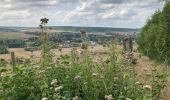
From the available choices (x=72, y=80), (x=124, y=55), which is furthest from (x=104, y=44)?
(x=72, y=80)

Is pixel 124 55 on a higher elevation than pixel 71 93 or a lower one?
higher

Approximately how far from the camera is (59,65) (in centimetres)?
1016

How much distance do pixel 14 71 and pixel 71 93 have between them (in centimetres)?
155

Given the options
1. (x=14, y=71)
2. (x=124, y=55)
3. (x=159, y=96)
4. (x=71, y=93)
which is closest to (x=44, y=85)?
(x=71, y=93)

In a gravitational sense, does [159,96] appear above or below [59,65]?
below

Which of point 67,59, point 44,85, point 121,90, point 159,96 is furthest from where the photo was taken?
point 67,59

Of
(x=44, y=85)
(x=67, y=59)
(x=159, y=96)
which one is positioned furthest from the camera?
(x=67, y=59)

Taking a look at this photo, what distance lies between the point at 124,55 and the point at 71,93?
1624 millimetres

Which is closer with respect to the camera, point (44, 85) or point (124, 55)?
point (44, 85)

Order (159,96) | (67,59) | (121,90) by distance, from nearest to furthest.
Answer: (121,90)
(159,96)
(67,59)

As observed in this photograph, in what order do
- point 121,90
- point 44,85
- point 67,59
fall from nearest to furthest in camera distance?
point 44,85, point 121,90, point 67,59

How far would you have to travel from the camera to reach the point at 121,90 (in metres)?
9.12

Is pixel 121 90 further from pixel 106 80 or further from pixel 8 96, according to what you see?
pixel 8 96

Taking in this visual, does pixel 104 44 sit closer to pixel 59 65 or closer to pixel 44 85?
pixel 59 65
